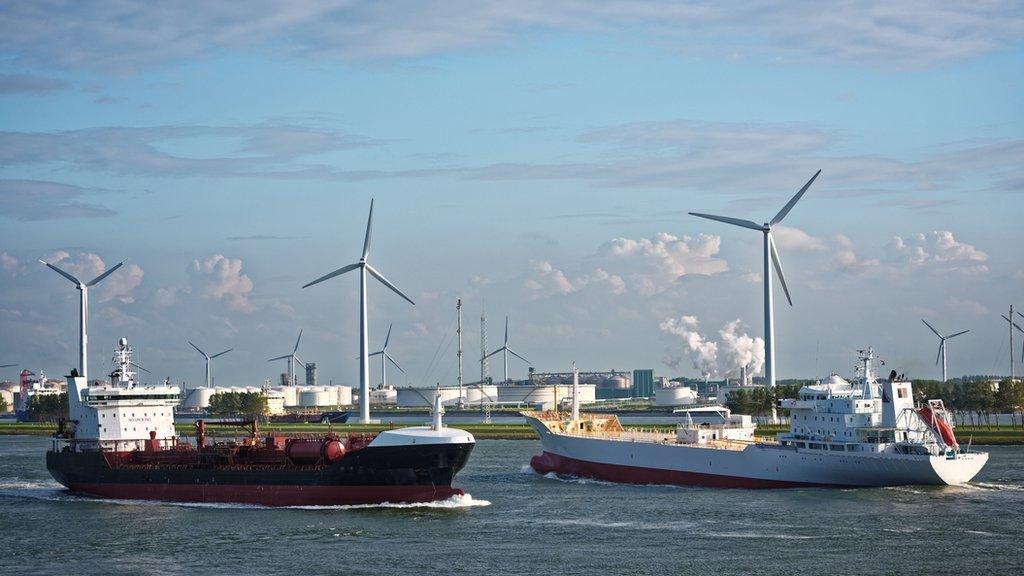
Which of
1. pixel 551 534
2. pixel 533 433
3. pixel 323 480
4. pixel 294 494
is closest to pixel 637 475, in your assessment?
pixel 323 480

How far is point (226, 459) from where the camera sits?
74688mm

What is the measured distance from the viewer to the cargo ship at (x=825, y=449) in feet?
248

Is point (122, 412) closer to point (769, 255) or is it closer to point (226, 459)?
point (226, 459)

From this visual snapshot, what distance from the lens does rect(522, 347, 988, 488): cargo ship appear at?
248 ft

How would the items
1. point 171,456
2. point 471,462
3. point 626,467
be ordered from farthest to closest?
point 471,462 → point 626,467 → point 171,456

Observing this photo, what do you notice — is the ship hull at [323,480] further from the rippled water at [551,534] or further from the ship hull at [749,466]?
the ship hull at [749,466]

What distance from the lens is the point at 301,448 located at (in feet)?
235

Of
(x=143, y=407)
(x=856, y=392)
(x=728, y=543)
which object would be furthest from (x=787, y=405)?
(x=143, y=407)

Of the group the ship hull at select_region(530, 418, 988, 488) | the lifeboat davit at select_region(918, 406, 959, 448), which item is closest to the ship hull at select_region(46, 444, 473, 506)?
the ship hull at select_region(530, 418, 988, 488)

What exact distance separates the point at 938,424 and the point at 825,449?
7176 millimetres

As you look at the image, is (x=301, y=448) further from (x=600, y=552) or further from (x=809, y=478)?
(x=809, y=478)

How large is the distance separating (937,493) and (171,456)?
152 feet

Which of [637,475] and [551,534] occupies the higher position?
[637,475]

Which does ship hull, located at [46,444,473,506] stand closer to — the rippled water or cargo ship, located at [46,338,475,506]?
cargo ship, located at [46,338,475,506]
